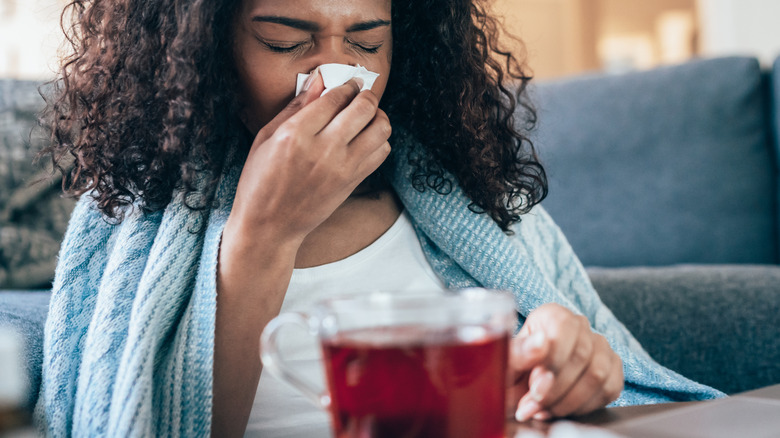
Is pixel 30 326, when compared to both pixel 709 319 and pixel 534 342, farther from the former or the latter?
pixel 709 319

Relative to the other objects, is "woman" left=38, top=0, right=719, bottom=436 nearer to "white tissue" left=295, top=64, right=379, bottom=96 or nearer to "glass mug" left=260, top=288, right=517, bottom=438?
"white tissue" left=295, top=64, right=379, bottom=96

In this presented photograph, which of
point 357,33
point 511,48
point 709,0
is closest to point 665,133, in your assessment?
point 511,48

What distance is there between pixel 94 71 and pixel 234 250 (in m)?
0.39

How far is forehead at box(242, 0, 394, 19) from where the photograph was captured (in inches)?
31.7

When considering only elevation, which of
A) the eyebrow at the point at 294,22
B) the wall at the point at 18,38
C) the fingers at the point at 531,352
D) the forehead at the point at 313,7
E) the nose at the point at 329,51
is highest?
the wall at the point at 18,38

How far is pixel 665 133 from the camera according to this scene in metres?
1.58

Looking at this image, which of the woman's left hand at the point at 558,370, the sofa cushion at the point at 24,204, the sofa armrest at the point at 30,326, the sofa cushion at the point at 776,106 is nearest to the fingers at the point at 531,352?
the woman's left hand at the point at 558,370

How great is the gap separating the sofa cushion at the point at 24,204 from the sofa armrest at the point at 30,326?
0.93 ft

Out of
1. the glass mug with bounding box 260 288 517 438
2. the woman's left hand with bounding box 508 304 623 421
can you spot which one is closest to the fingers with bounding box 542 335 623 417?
the woman's left hand with bounding box 508 304 623 421

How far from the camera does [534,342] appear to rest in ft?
1.67

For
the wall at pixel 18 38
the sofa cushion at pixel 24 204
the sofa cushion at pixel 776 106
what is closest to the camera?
the sofa cushion at pixel 24 204

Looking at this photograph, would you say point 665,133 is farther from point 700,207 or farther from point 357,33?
point 357,33

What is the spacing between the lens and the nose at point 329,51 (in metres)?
0.83

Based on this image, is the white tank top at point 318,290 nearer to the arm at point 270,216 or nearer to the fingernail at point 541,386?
the arm at point 270,216
